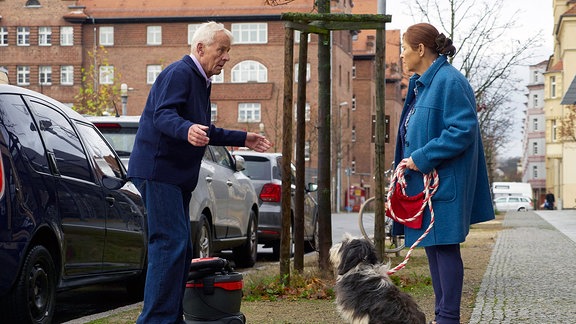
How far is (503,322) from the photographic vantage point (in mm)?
8508

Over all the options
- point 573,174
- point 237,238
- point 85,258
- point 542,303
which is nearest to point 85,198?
point 85,258

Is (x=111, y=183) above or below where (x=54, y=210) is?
above

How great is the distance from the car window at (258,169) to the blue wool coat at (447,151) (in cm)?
1111

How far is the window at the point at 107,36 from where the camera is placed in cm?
9669

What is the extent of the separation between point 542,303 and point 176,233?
4429 millimetres

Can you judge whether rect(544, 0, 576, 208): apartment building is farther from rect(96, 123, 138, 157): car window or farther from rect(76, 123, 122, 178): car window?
rect(76, 123, 122, 178): car window

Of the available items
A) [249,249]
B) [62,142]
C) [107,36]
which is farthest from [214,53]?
[107,36]

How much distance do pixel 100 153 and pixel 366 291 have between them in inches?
155

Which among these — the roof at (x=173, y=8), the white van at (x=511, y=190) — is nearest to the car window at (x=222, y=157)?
the roof at (x=173, y=8)

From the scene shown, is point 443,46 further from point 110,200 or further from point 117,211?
point 117,211

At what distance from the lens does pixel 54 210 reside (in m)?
8.18

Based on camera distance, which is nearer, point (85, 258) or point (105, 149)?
point (85, 258)

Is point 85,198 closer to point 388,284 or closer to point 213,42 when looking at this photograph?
point 213,42

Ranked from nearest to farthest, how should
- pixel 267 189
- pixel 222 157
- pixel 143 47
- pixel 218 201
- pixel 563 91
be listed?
pixel 218 201 < pixel 222 157 < pixel 267 189 < pixel 143 47 < pixel 563 91
